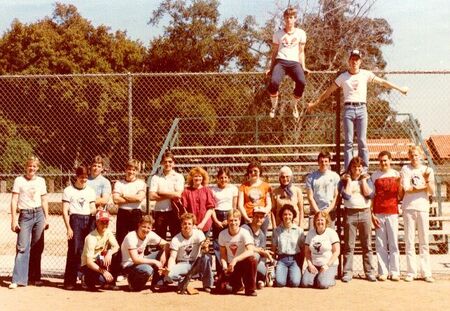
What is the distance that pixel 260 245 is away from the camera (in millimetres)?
8633

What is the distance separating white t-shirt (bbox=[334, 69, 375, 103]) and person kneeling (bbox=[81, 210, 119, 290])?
3.87 metres

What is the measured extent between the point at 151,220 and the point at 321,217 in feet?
7.64

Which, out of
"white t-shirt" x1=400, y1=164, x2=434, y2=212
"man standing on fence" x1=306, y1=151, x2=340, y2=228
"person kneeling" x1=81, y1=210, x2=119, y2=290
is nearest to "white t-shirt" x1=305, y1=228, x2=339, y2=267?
"man standing on fence" x1=306, y1=151, x2=340, y2=228

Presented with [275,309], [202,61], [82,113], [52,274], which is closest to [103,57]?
[202,61]

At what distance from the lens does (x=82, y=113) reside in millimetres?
29094

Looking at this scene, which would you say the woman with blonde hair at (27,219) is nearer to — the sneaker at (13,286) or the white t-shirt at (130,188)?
the sneaker at (13,286)

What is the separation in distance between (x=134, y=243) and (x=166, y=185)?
3.21 feet

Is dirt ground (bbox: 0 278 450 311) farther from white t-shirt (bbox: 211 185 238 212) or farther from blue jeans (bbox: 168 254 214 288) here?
white t-shirt (bbox: 211 185 238 212)

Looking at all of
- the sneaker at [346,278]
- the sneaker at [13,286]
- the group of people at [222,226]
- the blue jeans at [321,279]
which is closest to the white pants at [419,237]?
the group of people at [222,226]

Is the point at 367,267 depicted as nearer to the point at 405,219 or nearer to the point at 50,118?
the point at 405,219

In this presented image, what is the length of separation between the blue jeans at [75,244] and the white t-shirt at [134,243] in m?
0.58

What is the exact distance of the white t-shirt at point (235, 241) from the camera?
8.31m

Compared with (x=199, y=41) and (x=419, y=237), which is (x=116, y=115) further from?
(x=419, y=237)

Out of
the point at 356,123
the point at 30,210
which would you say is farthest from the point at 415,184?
the point at 30,210
